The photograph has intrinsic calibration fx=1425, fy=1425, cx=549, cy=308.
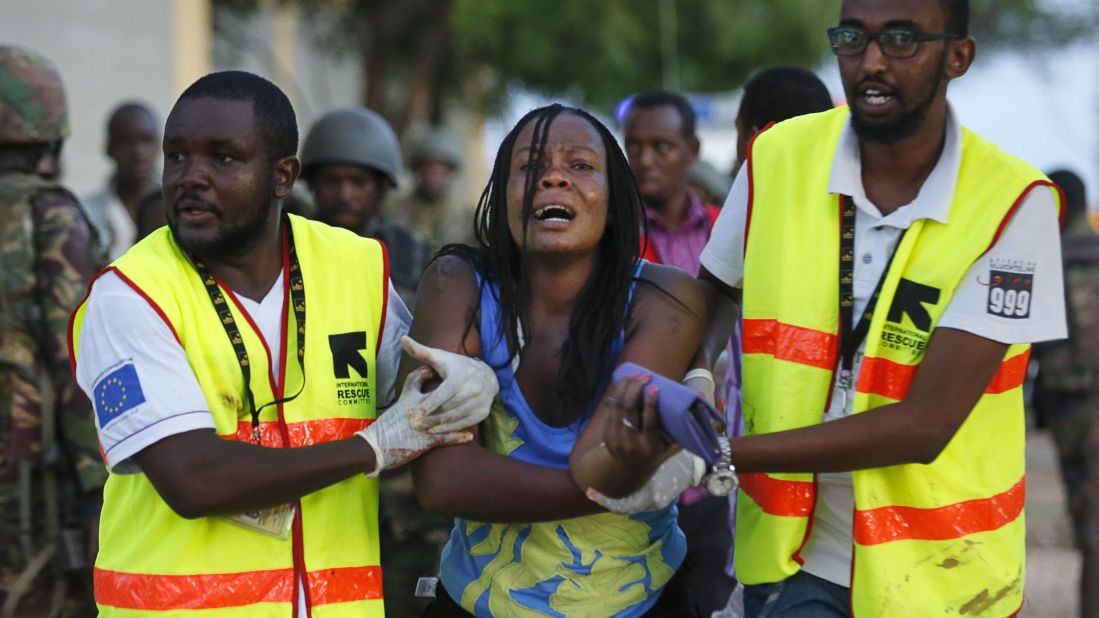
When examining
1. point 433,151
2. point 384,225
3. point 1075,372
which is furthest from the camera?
point 433,151

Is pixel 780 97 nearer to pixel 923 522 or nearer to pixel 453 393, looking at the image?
pixel 923 522

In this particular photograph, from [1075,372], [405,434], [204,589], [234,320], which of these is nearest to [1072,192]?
[1075,372]

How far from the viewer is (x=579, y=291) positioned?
11.3 ft

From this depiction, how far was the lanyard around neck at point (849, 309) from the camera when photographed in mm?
3387

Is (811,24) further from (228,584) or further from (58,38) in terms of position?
(228,584)

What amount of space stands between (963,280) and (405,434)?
134 cm

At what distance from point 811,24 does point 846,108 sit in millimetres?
16167

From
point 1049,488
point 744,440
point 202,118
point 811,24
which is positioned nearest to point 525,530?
point 744,440

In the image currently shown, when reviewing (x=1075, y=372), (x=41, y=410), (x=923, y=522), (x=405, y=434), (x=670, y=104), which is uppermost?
(x=670, y=104)

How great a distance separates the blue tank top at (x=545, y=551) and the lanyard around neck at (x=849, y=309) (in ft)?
1.77

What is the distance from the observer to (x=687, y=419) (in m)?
2.67

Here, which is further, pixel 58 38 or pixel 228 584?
pixel 58 38

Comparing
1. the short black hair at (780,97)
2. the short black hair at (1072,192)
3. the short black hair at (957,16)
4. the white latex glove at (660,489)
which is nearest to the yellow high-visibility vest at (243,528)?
the white latex glove at (660,489)

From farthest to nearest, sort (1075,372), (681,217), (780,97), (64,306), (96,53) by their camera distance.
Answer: (96,53) → (1075,372) → (681,217) → (780,97) → (64,306)
